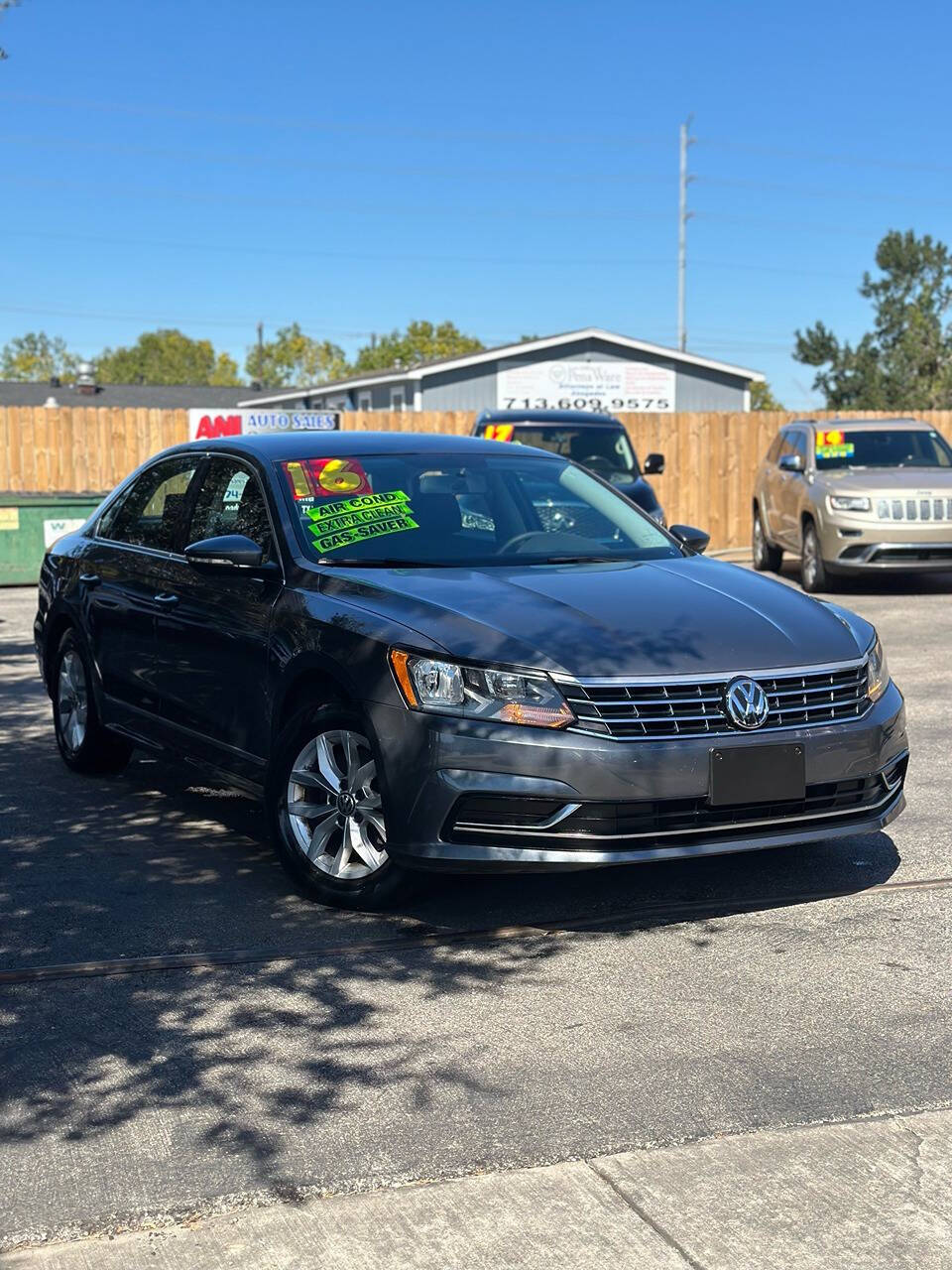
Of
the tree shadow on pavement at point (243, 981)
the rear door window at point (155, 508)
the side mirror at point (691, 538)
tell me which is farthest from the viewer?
the rear door window at point (155, 508)

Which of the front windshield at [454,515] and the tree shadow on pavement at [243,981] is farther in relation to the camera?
the front windshield at [454,515]

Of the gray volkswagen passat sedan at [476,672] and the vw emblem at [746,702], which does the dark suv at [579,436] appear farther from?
the vw emblem at [746,702]

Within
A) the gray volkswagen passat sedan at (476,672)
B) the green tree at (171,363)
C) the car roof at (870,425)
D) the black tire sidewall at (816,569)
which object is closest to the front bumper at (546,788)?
the gray volkswagen passat sedan at (476,672)

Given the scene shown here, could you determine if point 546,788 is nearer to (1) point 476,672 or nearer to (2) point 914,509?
(1) point 476,672

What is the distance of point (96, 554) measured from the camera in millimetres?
7820

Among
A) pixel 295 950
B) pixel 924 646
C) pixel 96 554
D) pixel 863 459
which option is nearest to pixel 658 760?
pixel 295 950

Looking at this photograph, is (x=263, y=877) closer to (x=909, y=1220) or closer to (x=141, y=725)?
(x=141, y=725)

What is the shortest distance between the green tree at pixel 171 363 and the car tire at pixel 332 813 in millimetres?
125734

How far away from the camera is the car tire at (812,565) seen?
53.8 feet

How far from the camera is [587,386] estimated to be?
152ft

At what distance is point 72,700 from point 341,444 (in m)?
2.15

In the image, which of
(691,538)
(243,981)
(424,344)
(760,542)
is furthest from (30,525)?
(424,344)

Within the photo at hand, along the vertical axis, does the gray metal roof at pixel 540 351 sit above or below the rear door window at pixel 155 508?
above

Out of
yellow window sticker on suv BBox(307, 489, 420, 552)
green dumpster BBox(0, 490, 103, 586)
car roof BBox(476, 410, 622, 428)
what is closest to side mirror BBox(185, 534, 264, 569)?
yellow window sticker on suv BBox(307, 489, 420, 552)
